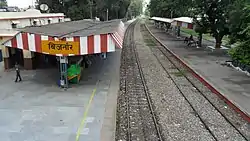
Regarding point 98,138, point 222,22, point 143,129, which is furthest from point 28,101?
point 222,22

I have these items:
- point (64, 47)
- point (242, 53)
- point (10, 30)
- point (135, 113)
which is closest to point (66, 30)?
point (64, 47)

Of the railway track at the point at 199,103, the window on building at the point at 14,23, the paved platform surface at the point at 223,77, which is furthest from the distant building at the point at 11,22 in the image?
the paved platform surface at the point at 223,77

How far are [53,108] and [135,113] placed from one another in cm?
393

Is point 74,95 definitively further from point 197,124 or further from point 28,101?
point 197,124

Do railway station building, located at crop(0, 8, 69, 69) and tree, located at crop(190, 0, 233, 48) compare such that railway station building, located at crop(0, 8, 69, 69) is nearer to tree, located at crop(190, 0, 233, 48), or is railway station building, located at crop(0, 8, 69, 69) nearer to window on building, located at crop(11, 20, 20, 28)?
window on building, located at crop(11, 20, 20, 28)

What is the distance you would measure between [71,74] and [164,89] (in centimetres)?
588

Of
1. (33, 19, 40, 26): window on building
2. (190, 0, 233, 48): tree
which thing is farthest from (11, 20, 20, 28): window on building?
(190, 0, 233, 48): tree

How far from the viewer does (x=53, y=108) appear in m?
12.0

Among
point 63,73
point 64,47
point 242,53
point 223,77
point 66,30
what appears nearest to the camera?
point 64,47

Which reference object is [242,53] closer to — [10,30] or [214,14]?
[214,14]

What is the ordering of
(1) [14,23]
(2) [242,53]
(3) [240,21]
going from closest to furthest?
(3) [240,21]
(2) [242,53]
(1) [14,23]

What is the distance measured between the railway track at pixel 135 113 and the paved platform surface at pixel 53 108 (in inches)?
16.3

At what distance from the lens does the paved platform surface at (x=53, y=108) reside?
9.50m

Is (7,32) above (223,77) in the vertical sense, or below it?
above
